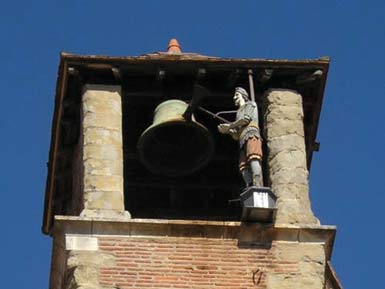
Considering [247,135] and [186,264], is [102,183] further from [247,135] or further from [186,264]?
[247,135]

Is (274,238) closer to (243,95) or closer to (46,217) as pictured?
(243,95)

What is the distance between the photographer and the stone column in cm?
2670

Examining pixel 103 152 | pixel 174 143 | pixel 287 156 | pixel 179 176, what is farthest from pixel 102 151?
pixel 179 176

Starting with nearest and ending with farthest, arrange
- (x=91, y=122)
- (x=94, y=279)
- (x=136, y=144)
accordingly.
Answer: (x=94, y=279), (x=91, y=122), (x=136, y=144)

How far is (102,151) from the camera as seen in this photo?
27.5 meters

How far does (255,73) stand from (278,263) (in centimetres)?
336

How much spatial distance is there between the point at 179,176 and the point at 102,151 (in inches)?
96.5

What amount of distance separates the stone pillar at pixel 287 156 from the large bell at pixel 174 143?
0.93 metres

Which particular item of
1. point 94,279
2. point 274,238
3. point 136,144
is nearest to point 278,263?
point 274,238

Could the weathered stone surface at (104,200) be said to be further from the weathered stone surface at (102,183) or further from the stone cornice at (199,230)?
the stone cornice at (199,230)

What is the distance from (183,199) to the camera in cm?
3056

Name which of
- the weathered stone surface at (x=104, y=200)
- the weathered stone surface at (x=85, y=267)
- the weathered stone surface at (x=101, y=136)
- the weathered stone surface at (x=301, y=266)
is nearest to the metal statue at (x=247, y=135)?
the weathered stone surface at (x=301, y=266)

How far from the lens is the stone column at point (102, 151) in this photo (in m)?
26.7

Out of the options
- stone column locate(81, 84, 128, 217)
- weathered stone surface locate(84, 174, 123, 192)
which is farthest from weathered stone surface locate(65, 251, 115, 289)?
weathered stone surface locate(84, 174, 123, 192)
